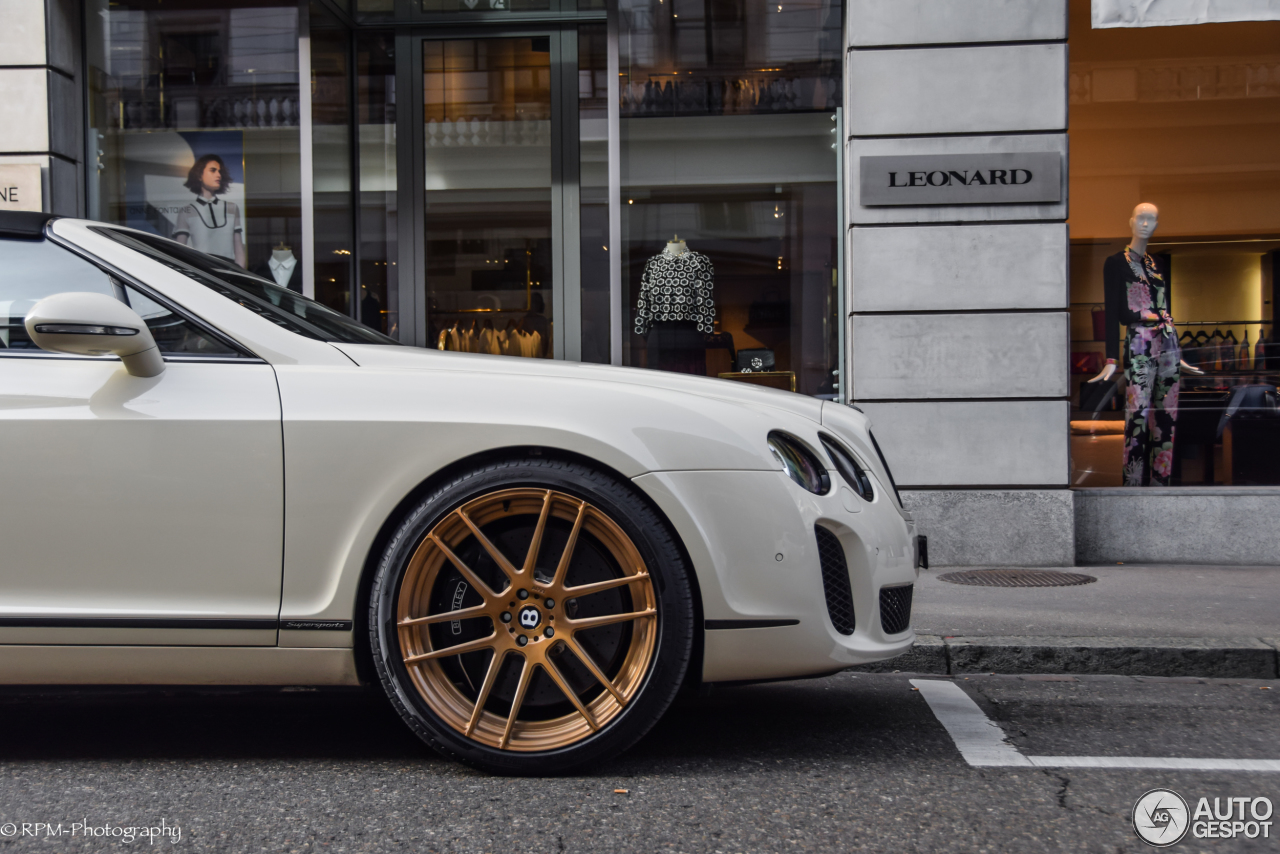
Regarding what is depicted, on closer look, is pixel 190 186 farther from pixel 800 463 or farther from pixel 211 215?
pixel 800 463

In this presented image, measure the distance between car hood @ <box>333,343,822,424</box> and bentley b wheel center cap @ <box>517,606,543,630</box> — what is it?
0.62m

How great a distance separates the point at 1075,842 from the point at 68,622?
2.56 meters

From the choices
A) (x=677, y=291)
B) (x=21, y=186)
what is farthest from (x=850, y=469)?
(x=21, y=186)

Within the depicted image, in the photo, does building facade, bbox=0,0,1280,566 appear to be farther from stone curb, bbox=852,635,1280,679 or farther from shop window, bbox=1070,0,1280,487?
stone curb, bbox=852,635,1280,679

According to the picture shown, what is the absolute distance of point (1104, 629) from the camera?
4.92 meters

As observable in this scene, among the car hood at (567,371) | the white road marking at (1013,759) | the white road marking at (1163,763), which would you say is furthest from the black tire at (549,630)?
the white road marking at (1163,763)

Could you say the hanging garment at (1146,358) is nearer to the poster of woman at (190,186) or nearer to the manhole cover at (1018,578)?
the manhole cover at (1018,578)

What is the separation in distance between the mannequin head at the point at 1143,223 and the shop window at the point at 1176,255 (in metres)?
0.02

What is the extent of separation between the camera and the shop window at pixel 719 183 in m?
8.02

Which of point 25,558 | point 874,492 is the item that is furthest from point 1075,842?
point 25,558

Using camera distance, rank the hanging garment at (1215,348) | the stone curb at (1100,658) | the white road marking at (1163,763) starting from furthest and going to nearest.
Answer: the hanging garment at (1215,348)
the stone curb at (1100,658)
the white road marking at (1163,763)

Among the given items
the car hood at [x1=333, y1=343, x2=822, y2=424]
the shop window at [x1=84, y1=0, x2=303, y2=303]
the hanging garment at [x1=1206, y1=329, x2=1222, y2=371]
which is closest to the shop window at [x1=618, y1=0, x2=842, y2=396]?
the shop window at [x1=84, y1=0, x2=303, y2=303]

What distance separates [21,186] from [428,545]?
610 cm

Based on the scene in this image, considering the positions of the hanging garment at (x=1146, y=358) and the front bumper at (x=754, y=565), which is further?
the hanging garment at (x=1146, y=358)
